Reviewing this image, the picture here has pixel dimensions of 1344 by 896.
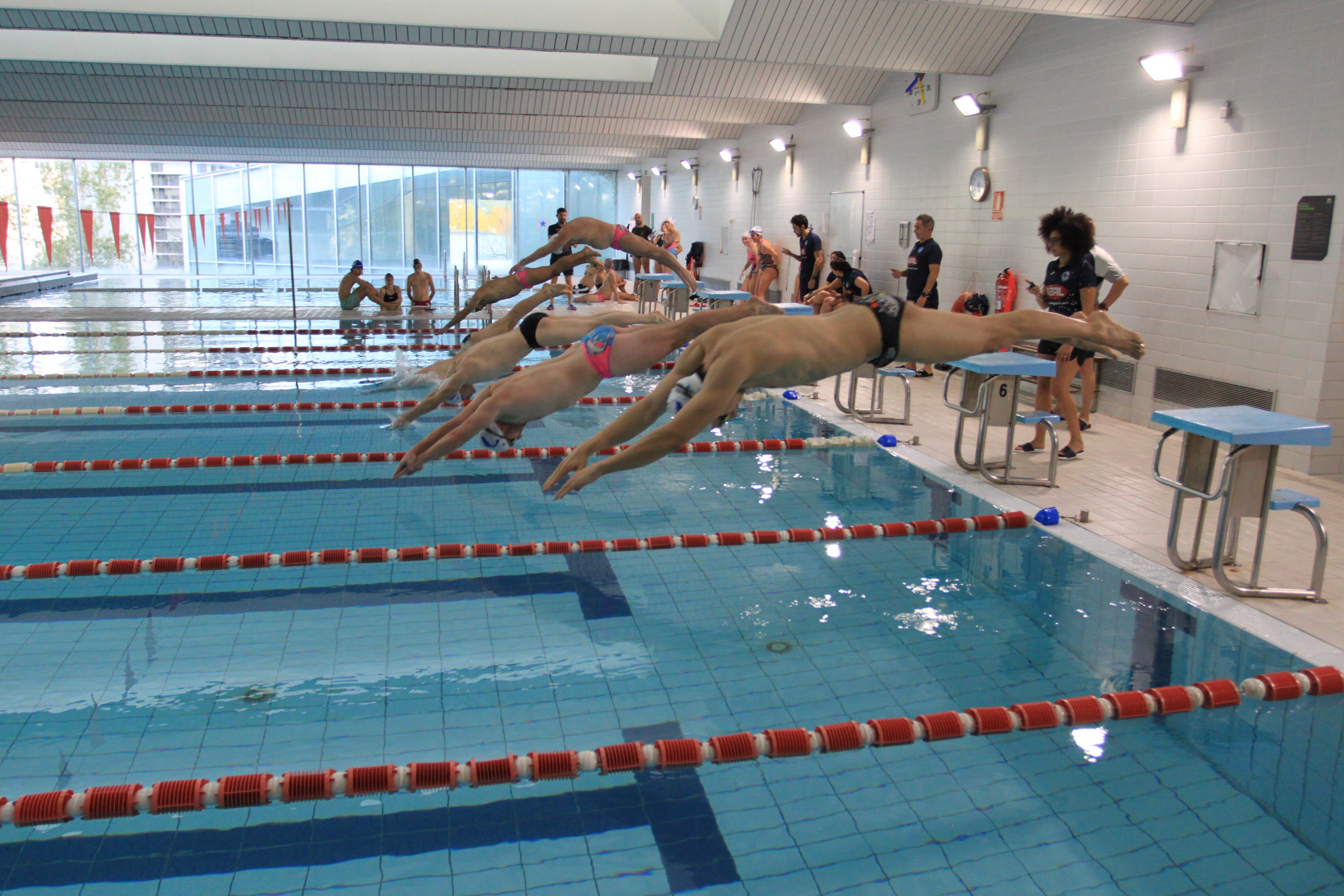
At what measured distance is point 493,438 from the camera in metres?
4.52

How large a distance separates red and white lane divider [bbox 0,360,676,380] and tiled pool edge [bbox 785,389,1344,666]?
3.42 metres

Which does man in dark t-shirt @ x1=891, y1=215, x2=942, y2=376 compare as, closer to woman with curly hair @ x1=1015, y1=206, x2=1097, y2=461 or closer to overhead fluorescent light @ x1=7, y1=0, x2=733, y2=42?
woman with curly hair @ x1=1015, y1=206, x2=1097, y2=461

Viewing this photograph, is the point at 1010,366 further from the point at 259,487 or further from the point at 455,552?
the point at 259,487

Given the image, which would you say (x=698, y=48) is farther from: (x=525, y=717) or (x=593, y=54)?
→ (x=525, y=717)

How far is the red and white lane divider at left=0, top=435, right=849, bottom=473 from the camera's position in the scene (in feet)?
18.1

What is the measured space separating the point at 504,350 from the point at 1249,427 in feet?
11.8

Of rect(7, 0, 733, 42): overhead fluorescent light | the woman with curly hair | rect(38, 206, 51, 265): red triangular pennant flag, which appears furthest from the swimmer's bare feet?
rect(38, 206, 51, 265): red triangular pennant flag

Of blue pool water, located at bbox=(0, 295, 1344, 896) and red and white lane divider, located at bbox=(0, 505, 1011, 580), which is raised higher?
red and white lane divider, located at bbox=(0, 505, 1011, 580)

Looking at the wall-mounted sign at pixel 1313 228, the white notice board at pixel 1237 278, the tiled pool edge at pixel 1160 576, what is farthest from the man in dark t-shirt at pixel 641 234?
the wall-mounted sign at pixel 1313 228

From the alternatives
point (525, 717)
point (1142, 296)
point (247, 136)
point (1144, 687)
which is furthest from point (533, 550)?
point (247, 136)

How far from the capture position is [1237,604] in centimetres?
386

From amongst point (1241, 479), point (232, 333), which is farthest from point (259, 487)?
point (232, 333)

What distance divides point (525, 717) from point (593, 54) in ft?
38.2

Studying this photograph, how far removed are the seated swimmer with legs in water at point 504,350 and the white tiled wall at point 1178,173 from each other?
4615 mm
